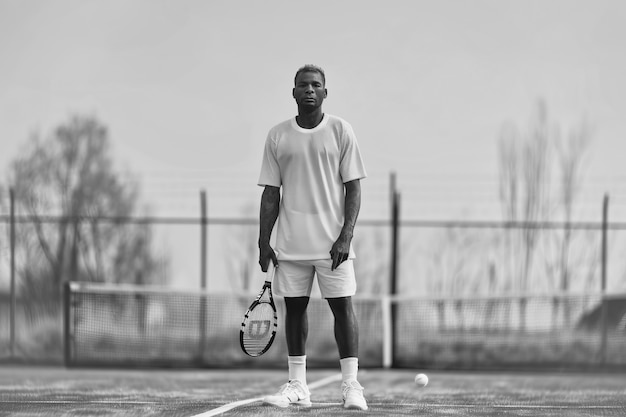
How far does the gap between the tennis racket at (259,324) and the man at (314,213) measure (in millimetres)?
93

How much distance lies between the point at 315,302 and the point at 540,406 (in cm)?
814

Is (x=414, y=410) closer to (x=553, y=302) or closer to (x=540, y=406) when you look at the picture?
(x=540, y=406)

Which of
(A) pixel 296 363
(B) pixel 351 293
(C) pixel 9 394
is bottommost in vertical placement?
(C) pixel 9 394

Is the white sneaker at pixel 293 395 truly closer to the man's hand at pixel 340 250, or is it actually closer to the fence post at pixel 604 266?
the man's hand at pixel 340 250

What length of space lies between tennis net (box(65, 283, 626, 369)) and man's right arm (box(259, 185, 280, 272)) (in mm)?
7985

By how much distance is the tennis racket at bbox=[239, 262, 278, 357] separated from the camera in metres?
6.08

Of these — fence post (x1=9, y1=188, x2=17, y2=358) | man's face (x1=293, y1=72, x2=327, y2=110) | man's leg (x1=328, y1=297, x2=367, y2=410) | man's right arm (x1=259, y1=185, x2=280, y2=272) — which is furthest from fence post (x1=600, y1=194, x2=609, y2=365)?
man's face (x1=293, y1=72, x2=327, y2=110)

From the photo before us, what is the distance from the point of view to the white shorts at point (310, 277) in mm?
5980

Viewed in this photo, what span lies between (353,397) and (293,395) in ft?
1.23

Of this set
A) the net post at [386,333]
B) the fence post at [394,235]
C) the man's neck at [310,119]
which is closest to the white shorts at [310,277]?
the man's neck at [310,119]

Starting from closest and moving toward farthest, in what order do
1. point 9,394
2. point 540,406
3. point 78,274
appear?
point 540,406 → point 9,394 → point 78,274

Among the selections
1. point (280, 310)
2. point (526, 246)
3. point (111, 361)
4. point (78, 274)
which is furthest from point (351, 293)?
point (78, 274)

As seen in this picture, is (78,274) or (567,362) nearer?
(567,362)

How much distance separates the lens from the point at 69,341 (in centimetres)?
1373
